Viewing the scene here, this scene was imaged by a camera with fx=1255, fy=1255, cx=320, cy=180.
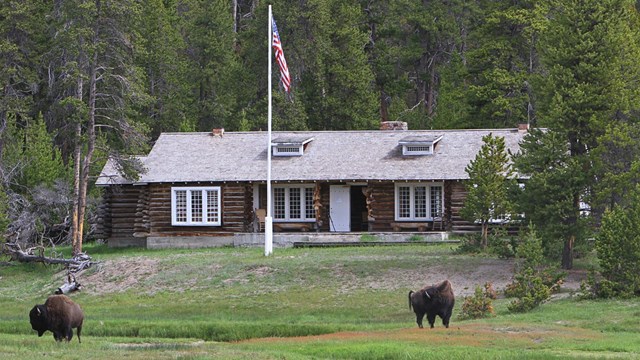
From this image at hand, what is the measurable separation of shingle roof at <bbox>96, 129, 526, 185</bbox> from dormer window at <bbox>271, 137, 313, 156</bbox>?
1.02 feet

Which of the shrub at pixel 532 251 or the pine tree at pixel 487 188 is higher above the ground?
the pine tree at pixel 487 188

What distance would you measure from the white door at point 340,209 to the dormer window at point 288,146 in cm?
259

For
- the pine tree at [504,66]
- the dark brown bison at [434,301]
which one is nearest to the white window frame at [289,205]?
the pine tree at [504,66]

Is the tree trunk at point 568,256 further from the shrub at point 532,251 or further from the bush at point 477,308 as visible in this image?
the bush at point 477,308

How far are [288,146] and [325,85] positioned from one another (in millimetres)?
18748

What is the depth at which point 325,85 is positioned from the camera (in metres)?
76.1

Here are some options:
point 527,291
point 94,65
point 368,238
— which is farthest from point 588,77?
point 94,65

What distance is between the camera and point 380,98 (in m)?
87.8

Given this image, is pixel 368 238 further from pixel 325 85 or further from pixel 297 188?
pixel 325 85

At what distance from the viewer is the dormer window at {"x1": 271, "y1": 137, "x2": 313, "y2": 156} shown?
57781 millimetres

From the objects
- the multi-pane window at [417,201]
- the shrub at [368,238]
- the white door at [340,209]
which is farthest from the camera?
the white door at [340,209]

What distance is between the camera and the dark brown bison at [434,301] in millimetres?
31453

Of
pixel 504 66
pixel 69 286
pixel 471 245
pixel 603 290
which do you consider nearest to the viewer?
pixel 603 290

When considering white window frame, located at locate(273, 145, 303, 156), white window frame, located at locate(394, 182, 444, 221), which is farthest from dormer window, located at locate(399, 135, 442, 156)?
white window frame, located at locate(273, 145, 303, 156)
